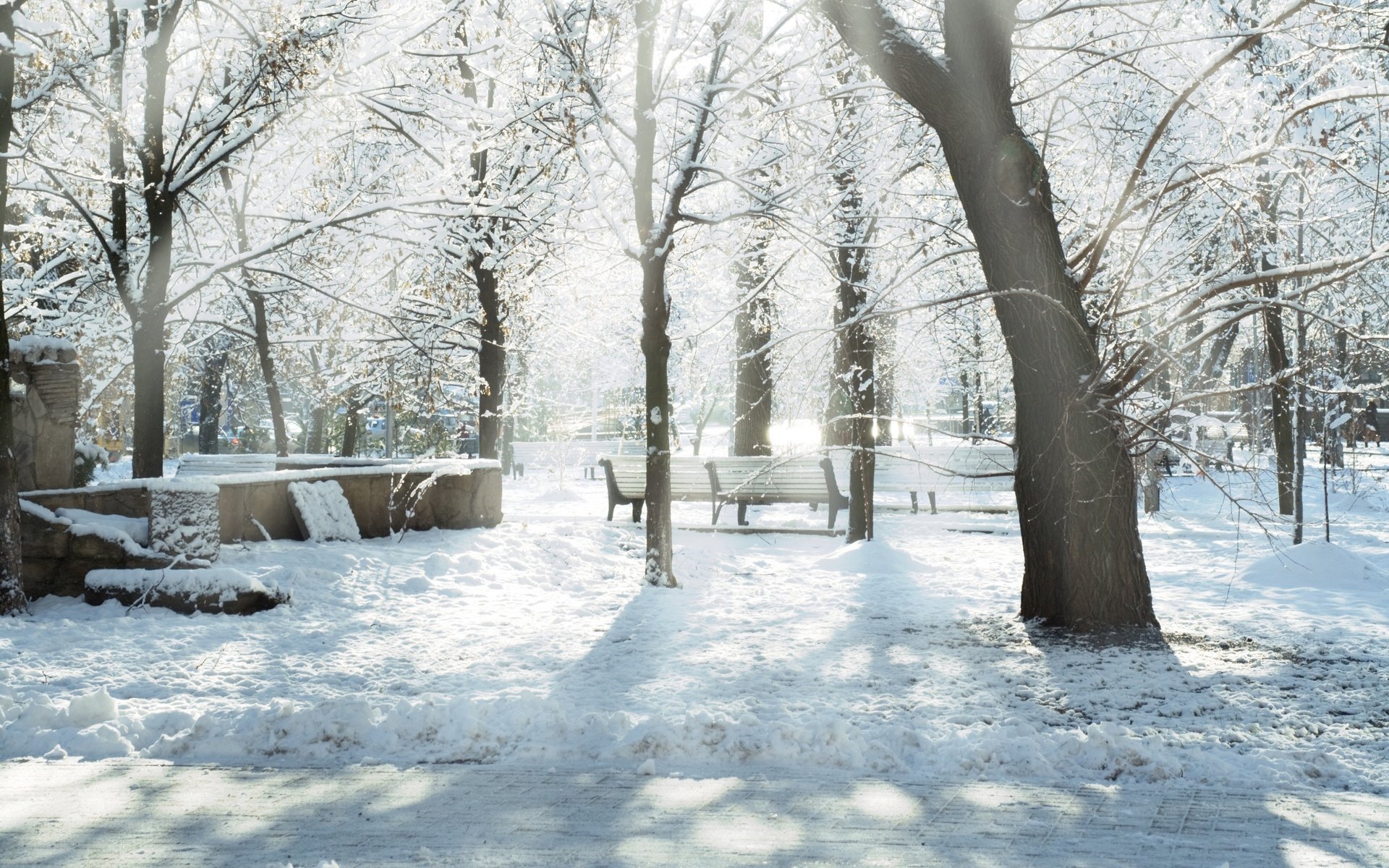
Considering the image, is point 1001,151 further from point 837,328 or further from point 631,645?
point 631,645

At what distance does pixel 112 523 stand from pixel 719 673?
477 centimetres

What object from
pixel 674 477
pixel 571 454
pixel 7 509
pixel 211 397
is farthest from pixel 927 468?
pixel 211 397

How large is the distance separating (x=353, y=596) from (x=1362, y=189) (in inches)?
357

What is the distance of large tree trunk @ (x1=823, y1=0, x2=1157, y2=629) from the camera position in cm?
679

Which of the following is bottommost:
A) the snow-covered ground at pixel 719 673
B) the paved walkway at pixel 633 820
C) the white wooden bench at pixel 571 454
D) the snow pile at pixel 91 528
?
the paved walkway at pixel 633 820

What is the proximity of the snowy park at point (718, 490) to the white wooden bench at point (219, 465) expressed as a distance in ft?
0.55

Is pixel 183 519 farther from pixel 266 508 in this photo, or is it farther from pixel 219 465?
pixel 219 465

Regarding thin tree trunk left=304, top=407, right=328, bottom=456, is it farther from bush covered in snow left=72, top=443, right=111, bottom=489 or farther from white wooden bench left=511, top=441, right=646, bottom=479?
bush covered in snow left=72, top=443, right=111, bottom=489

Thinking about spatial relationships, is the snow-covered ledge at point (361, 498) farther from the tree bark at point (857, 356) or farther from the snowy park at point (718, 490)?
the tree bark at point (857, 356)

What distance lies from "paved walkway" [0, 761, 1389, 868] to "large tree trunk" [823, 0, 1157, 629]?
108 inches

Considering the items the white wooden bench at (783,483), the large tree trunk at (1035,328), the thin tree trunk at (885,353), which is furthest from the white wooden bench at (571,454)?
the large tree trunk at (1035,328)

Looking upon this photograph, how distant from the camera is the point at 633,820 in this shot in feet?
12.7

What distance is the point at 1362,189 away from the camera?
31.3 ft

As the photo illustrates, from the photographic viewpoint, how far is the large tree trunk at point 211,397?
30.6 m
